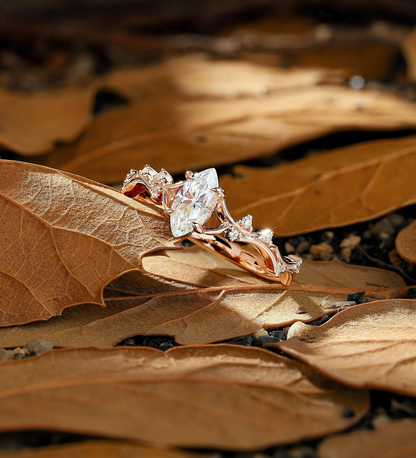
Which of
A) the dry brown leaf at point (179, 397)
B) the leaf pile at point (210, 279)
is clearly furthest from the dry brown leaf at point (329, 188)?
the dry brown leaf at point (179, 397)

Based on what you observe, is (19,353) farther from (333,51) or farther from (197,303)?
(333,51)

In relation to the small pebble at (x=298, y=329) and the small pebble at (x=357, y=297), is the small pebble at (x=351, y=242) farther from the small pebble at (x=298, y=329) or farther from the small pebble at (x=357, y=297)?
the small pebble at (x=298, y=329)

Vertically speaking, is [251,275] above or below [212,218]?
below

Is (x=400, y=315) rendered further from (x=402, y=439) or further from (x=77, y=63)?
(x=77, y=63)

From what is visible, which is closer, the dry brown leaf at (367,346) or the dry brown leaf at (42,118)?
the dry brown leaf at (367,346)

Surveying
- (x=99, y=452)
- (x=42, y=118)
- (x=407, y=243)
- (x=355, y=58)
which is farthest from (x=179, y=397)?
(x=355, y=58)

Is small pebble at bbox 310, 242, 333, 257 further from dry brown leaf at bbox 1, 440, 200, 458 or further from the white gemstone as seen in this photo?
dry brown leaf at bbox 1, 440, 200, 458
